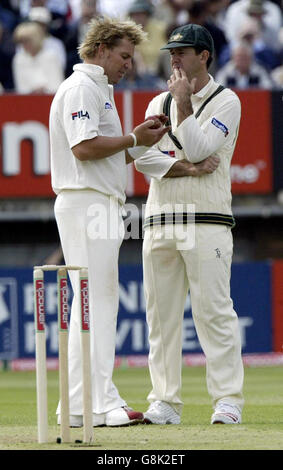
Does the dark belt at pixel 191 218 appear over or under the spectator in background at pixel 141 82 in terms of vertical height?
under

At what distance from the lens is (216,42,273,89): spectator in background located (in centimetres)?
1433

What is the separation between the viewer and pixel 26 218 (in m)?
13.8

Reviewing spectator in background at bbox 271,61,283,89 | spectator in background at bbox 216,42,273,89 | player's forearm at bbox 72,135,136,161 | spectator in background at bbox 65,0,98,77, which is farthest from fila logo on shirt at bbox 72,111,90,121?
spectator in background at bbox 271,61,283,89

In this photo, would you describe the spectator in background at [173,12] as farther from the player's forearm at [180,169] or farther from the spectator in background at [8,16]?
the player's forearm at [180,169]

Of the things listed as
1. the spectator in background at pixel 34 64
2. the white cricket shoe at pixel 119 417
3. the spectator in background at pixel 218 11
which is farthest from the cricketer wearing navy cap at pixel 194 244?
the spectator in background at pixel 218 11

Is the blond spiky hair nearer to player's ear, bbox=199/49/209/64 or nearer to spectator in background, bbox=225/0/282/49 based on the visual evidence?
player's ear, bbox=199/49/209/64

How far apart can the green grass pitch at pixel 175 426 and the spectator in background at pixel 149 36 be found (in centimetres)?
513

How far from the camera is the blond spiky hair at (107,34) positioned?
6395 mm

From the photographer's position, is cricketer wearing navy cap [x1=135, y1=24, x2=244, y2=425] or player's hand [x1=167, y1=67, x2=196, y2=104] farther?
cricketer wearing navy cap [x1=135, y1=24, x2=244, y2=425]

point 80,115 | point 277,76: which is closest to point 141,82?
point 277,76

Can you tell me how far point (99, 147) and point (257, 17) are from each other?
9946mm

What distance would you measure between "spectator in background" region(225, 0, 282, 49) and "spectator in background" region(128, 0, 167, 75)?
1.04 meters

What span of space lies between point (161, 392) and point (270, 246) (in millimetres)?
7886

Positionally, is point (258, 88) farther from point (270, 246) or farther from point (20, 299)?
point (20, 299)
